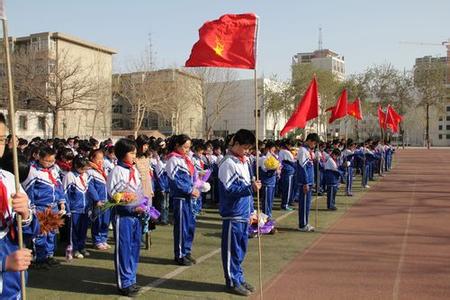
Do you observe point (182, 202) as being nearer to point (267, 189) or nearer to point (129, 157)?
point (129, 157)

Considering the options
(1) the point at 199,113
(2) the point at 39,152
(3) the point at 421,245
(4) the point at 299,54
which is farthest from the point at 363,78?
(4) the point at 299,54

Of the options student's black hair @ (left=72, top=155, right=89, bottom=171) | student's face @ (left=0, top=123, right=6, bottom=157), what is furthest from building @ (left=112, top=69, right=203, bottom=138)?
student's face @ (left=0, top=123, right=6, bottom=157)

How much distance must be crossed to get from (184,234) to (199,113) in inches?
2416

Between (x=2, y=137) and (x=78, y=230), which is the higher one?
(x=2, y=137)

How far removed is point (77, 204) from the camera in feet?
25.0

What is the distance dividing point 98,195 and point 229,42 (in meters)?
3.55

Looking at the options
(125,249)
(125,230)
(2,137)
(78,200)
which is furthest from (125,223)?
(2,137)

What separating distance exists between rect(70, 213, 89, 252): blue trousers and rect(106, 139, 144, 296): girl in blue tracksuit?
213 cm

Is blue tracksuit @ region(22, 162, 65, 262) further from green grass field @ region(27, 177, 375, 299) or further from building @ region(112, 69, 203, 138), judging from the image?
building @ region(112, 69, 203, 138)

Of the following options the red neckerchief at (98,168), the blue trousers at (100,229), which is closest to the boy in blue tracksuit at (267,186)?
the blue trousers at (100,229)

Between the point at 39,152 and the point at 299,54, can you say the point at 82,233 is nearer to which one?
the point at 39,152

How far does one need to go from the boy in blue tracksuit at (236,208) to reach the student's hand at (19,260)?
3.19 m

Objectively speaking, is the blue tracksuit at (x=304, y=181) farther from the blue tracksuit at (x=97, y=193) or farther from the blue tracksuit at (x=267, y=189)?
the blue tracksuit at (x=97, y=193)

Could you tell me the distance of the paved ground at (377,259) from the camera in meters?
5.96
